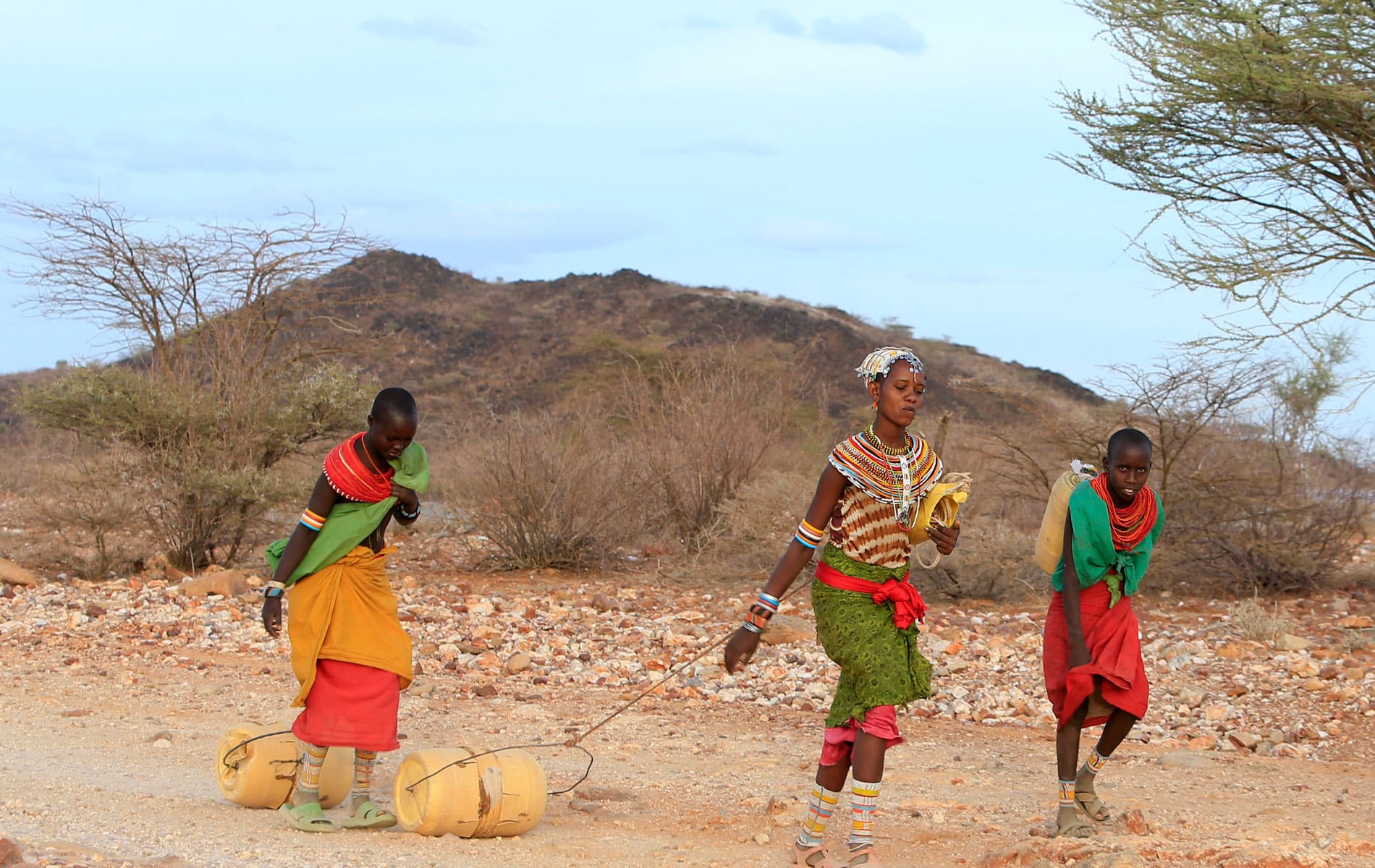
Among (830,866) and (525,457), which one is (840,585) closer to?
(830,866)

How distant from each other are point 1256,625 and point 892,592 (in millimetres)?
6049

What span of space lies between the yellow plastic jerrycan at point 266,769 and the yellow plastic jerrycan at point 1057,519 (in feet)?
9.40

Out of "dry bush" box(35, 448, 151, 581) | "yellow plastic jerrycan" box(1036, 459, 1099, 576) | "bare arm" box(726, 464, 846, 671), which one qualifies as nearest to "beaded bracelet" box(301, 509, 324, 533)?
"bare arm" box(726, 464, 846, 671)

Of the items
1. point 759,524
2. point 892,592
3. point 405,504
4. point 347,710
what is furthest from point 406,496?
point 759,524

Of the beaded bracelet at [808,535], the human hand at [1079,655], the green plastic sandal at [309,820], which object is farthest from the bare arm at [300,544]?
the human hand at [1079,655]

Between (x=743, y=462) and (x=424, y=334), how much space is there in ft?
131

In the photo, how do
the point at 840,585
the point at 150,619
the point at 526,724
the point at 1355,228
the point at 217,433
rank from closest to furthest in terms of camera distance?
the point at 840,585 < the point at 526,724 < the point at 150,619 < the point at 1355,228 < the point at 217,433

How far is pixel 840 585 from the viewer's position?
14.4 feet

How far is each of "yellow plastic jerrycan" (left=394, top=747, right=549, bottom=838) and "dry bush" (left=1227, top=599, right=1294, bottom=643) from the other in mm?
6428

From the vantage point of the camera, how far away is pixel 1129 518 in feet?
16.0

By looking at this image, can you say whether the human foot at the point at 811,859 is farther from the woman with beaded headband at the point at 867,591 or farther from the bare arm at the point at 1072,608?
the bare arm at the point at 1072,608

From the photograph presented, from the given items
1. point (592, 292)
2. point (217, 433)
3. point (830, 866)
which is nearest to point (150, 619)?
point (217, 433)

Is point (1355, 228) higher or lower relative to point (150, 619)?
higher

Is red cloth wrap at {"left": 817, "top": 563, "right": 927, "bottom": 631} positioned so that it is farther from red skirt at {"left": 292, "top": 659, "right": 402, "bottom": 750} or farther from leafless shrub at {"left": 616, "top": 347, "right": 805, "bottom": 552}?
leafless shrub at {"left": 616, "top": 347, "right": 805, "bottom": 552}
